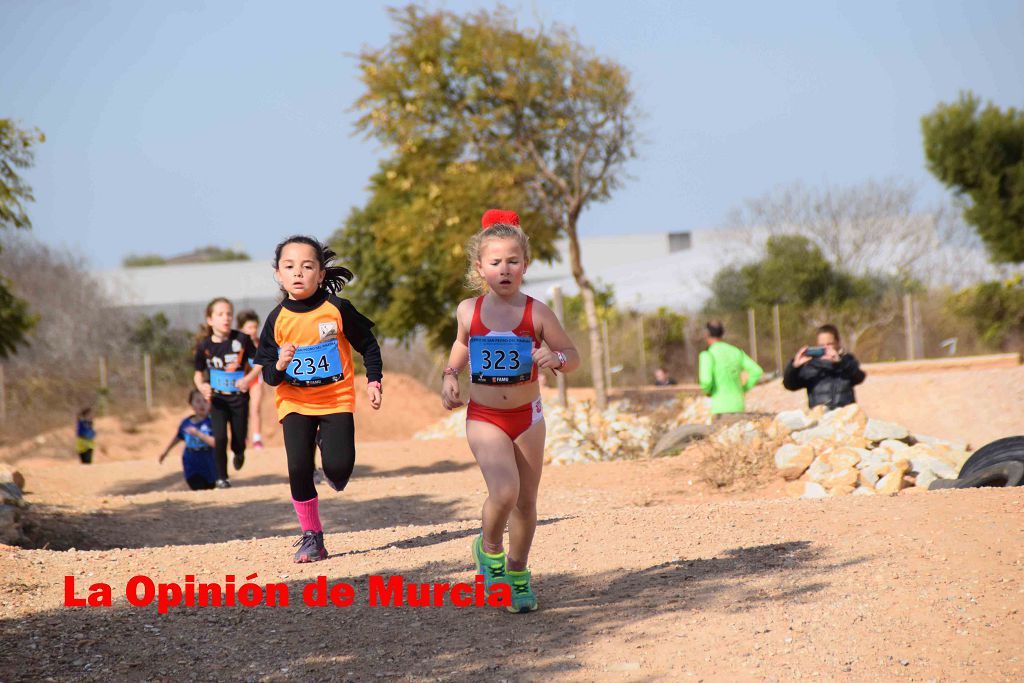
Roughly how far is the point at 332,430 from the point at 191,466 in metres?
5.37

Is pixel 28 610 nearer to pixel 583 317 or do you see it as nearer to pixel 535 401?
pixel 535 401

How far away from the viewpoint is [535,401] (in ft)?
16.4

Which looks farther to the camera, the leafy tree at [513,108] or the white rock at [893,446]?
the leafy tree at [513,108]

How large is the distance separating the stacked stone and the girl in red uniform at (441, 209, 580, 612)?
13.7ft

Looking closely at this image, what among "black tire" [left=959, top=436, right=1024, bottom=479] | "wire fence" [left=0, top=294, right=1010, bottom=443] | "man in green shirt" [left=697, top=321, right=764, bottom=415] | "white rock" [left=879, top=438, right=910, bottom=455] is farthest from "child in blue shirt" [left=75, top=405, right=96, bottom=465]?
"black tire" [left=959, top=436, right=1024, bottom=479]

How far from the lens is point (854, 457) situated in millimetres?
8859

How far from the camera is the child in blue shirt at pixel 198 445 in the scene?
1084cm

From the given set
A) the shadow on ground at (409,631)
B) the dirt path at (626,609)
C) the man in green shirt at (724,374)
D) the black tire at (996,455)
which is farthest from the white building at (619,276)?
the shadow on ground at (409,631)

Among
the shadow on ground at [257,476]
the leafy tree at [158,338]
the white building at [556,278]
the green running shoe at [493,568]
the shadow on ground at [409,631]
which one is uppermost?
the white building at [556,278]

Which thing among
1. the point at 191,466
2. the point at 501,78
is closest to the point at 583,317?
the point at 501,78

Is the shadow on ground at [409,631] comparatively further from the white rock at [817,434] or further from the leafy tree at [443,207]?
the leafy tree at [443,207]

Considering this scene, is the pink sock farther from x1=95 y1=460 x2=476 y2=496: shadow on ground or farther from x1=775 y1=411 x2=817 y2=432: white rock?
x1=95 y1=460 x2=476 y2=496: shadow on ground

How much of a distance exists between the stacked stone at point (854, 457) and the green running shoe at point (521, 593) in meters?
4.15

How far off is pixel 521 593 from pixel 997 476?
12.7 ft
